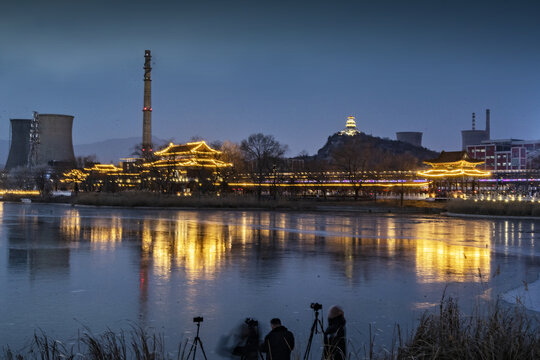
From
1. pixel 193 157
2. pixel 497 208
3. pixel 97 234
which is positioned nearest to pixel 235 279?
pixel 97 234

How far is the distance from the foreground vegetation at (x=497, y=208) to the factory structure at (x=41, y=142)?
296 feet

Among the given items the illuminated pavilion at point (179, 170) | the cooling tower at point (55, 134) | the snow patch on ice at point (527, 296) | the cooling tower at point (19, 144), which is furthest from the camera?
the cooling tower at point (19, 144)

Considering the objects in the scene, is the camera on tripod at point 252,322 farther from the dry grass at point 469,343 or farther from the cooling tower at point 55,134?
the cooling tower at point 55,134

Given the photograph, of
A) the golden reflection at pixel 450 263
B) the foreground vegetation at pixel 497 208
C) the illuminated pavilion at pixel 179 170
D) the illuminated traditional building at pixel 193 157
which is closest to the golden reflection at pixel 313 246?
the golden reflection at pixel 450 263

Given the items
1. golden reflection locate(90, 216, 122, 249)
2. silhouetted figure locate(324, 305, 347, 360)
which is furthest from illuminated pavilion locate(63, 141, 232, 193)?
silhouetted figure locate(324, 305, 347, 360)

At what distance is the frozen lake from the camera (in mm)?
8250

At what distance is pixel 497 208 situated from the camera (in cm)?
3688

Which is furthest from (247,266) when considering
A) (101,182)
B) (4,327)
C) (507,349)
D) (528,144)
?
(528,144)

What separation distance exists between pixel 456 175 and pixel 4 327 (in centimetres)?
6914

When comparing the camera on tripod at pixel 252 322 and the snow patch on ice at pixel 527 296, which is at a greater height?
the camera on tripod at pixel 252 322

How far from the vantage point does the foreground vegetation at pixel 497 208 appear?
35.6 m

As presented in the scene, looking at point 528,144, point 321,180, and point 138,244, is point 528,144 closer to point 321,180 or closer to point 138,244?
point 321,180

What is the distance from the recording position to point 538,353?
533cm

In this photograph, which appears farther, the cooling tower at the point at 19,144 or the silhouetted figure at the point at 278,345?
the cooling tower at the point at 19,144
